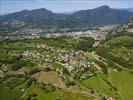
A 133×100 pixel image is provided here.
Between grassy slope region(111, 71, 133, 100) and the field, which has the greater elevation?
the field

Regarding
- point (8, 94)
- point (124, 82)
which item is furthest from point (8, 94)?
point (124, 82)

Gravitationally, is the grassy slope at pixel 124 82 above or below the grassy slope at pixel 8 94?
below

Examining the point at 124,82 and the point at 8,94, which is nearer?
the point at 8,94

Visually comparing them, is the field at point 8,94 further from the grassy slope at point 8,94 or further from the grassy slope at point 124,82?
the grassy slope at point 124,82

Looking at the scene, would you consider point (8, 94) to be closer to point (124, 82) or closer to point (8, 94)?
point (8, 94)

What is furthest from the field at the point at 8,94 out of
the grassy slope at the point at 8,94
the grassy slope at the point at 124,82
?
the grassy slope at the point at 124,82

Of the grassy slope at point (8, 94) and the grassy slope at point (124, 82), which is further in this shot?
the grassy slope at point (124, 82)

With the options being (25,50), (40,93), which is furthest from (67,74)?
(25,50)

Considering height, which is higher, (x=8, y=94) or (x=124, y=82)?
(x=8, y=94)

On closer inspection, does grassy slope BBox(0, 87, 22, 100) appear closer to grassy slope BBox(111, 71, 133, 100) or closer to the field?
the field

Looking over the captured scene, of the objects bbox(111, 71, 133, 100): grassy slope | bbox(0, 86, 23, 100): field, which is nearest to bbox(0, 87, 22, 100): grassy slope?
bbox(0, 86, 23, 100): field

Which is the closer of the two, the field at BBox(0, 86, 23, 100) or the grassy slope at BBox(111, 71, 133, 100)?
the field at BBox(0, 86, 23, 100)
